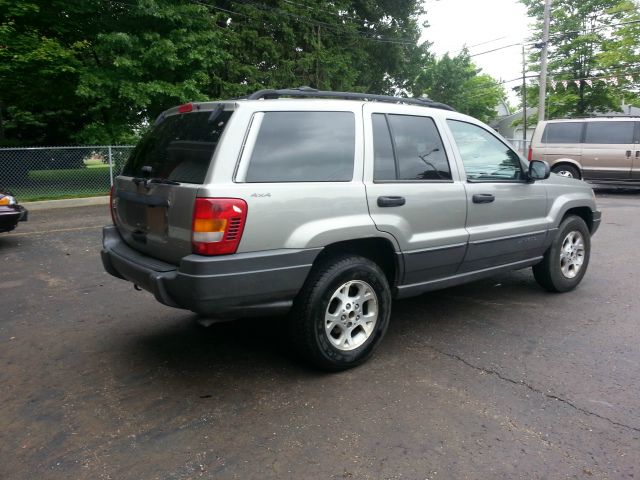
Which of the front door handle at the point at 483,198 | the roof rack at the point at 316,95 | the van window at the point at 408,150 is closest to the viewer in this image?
the roof rack at the point at 316,95

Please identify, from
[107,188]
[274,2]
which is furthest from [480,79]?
[107,188]

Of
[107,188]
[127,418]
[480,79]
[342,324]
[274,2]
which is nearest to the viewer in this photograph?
[127,418]

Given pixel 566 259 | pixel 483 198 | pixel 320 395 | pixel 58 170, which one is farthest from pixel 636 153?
pixel 58 170

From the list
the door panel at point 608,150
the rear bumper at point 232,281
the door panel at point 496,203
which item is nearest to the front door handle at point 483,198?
the door panel at point 496,203

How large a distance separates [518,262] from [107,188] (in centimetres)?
1222

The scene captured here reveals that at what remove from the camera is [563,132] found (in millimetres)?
14859

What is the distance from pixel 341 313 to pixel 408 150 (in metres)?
1.35

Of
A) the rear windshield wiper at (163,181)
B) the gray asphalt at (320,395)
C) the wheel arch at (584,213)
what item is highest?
the rear windshield wiper at (163,181)

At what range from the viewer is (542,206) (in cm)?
491

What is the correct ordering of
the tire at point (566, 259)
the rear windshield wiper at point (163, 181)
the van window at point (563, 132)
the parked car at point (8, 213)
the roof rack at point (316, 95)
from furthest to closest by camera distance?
1. the van window at point (563, 132)
2. the parked car at point (8, 213)
3. the tire at point (566, 259)
4. the roof rack at point (316, 95)
5. the rear windshield wiper at point (163, 181)

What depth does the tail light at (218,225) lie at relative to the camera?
2.94 metres

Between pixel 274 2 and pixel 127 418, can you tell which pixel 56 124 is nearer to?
pixel 274 2

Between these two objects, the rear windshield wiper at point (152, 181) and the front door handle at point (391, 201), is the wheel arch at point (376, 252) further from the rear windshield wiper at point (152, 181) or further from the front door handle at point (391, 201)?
the rear windshield wiper at point (152, 181)

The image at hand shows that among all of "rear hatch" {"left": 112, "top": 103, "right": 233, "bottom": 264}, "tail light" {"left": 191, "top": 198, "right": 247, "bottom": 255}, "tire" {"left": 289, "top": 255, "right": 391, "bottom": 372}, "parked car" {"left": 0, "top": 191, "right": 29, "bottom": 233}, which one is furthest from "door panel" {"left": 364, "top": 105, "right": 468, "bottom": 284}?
"parked car" {"left": 0, "top": 191, "right": 29, "bottom": 233}
